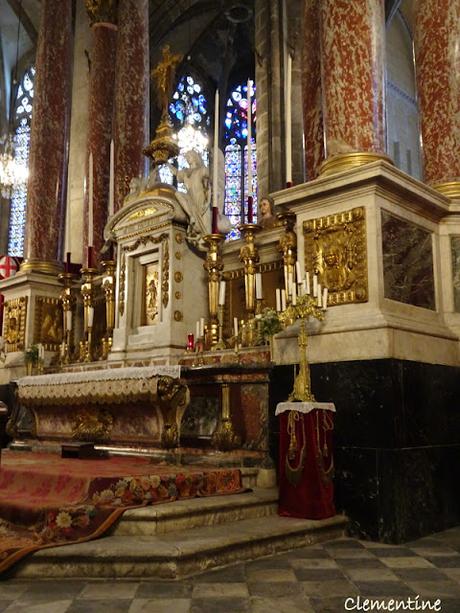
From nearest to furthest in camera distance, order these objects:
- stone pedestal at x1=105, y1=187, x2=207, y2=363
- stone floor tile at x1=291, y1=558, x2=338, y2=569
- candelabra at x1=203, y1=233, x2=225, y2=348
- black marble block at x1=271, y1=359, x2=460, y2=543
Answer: stone floor tile at x1=291, y1=558, x2=338, y2=569 < black marble block at x1=271, y1=359, x2=460, y2=543 < candelabra at x1=203, y1=233, x2=225, y2=348 < stone pedestal at x1=105, y1=187, x2=207, y2=363

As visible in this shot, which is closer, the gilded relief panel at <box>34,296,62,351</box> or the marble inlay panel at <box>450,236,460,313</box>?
the marble inlay panel at <box>450,236,460,313</box>

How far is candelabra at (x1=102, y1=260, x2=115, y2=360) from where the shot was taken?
301 inches

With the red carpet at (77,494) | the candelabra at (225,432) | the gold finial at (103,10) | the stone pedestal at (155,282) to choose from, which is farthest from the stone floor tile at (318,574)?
the gold finial at (103,10)

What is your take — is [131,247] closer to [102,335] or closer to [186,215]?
[186,215]

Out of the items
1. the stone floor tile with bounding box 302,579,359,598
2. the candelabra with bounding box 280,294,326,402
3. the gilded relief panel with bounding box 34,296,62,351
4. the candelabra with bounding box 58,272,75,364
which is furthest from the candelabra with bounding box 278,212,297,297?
the gilded relief panel with bounding box 34,296,62,351

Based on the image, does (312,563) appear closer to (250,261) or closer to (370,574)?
(370,574)

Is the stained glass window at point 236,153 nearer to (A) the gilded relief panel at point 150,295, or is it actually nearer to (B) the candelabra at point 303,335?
(A) the gilded relief panel at point 150,295

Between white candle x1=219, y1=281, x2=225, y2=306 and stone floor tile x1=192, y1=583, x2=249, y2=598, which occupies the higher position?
white candle x1=219, y1=281, x2=225, y2=306

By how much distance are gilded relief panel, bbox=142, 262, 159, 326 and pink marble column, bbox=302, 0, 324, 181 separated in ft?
7.42

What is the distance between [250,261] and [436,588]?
363 cm

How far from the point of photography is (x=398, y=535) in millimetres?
4227

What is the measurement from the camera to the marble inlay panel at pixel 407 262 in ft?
15.7

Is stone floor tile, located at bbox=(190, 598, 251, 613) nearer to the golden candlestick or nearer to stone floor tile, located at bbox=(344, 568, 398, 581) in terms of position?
stone floor tile, located at bbox=(344, 568, 398, 581)

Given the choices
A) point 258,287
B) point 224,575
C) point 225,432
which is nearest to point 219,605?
point 224,575
